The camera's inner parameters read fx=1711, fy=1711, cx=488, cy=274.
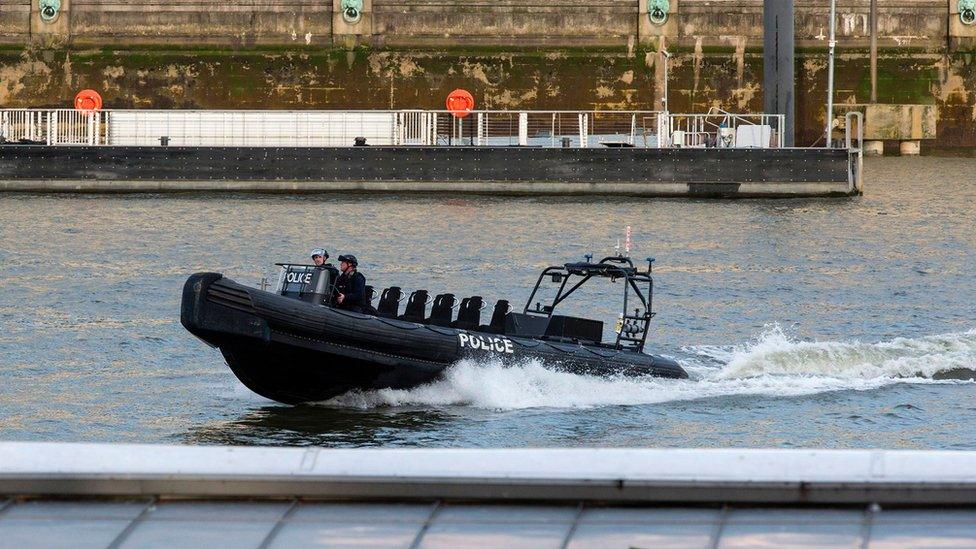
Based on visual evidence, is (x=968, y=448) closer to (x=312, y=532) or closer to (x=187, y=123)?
(x=312, y=532)

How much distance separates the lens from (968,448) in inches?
738

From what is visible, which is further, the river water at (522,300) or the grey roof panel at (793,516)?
the river water at (522,300)

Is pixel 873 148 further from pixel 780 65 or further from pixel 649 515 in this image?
pixel 649 515

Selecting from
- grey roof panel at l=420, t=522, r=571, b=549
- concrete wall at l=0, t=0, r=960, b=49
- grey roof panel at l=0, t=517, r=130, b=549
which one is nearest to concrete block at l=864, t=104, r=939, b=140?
concrete wall at l=0, t=0, r=960, b=49

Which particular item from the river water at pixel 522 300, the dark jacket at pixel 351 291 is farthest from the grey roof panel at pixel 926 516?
the dark jacket at pixel 351 291

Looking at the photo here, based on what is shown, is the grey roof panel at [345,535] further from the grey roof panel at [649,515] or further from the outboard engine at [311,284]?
the outboard engine at [311,284]

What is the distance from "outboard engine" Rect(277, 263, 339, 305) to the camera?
19.9m

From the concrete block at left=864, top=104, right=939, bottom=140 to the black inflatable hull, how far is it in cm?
4433

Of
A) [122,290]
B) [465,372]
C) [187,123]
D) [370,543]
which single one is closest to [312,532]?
[370,543]

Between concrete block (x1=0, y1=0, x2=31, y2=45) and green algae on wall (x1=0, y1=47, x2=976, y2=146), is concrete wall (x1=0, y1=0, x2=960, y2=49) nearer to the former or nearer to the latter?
concrete block (x1=0, y1=0, x2=31, y2=45)

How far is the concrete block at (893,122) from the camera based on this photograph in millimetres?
62938

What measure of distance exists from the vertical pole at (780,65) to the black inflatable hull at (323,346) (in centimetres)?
3272

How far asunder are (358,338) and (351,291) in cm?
96

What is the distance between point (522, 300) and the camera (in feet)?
97.9
